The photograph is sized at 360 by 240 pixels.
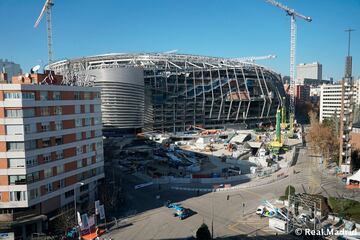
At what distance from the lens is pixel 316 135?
62031 millimetres

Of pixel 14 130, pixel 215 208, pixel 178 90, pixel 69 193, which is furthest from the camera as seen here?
pixel 178 90

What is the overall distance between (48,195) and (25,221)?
2763 mm

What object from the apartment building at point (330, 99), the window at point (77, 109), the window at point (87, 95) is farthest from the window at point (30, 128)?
the apartment building at point (330, 99)

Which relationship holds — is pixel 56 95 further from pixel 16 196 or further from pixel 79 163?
pixel 16 196

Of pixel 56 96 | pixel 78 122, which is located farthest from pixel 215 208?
pixel 56 96

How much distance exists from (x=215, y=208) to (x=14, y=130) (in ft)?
68.2

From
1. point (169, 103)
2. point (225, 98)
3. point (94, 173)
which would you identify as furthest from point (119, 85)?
point (94, 173)

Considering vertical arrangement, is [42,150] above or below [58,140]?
below

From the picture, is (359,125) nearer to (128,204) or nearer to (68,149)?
(128,204)

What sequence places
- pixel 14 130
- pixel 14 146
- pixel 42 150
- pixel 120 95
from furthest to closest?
1. pixel 120 95
2. pixel 42 150
3. pixel 14 146
4. pixel 14 130

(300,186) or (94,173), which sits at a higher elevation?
(94,173)

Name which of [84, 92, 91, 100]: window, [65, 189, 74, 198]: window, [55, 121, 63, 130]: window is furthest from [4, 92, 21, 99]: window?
[65, 189, 74, 198]: window

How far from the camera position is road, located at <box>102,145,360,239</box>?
83.5ft

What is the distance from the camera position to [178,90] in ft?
297
